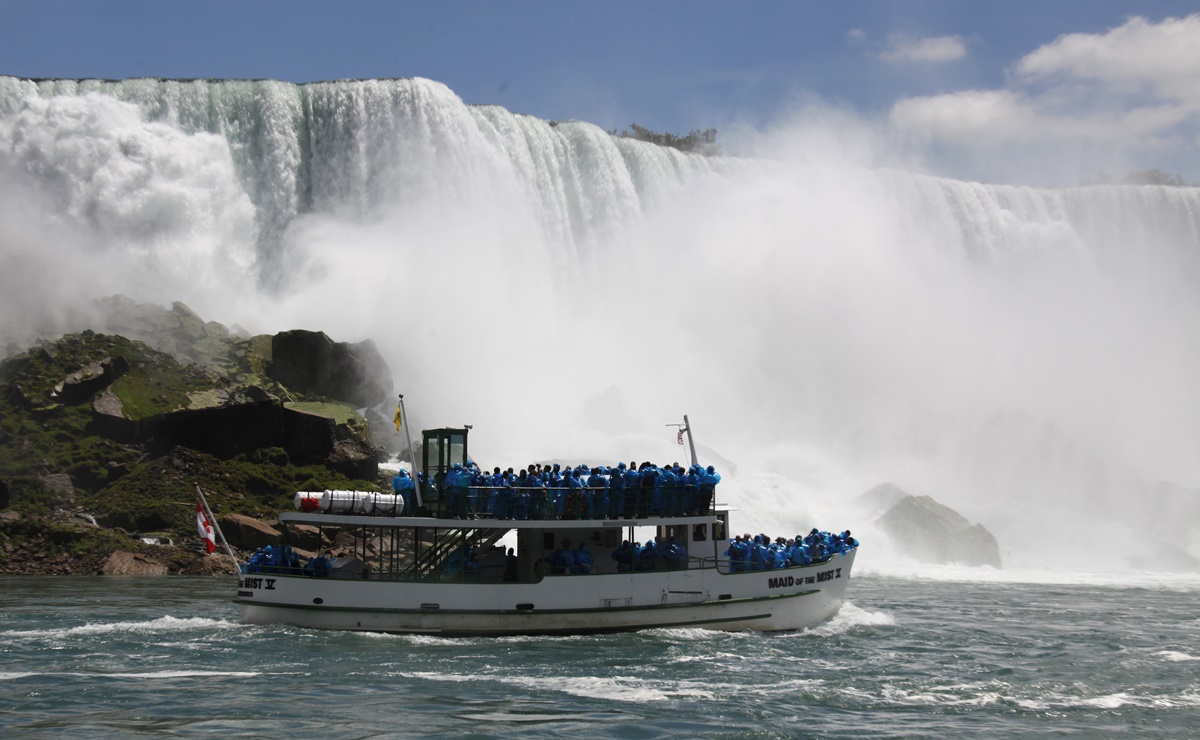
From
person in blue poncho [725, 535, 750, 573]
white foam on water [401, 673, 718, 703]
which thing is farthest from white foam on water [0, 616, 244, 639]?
person in blue poncho [725, 535, 750, 573]

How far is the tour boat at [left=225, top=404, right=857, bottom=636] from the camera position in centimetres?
2711

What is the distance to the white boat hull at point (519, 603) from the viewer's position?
2706 cm

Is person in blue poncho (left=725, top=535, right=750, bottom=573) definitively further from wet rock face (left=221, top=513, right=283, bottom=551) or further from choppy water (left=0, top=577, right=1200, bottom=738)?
wet rock face (left=221, top=513, right=283, bottom=551)

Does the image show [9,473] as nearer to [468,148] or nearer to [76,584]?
[76,584]

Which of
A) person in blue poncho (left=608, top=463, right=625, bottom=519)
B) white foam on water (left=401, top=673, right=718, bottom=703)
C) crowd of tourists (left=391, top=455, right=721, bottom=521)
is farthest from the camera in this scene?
person in blue poncho (left=608, top=463, right=625, bottom=519)

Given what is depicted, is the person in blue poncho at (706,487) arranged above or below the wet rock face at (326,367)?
below

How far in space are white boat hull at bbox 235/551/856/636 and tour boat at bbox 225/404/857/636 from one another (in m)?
0.02

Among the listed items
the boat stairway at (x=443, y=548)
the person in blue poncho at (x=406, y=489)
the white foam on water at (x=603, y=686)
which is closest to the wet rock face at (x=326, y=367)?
the boat stairway at (x=443, y=548)

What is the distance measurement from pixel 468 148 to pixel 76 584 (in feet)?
130

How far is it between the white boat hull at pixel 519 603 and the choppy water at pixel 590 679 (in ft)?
1.47

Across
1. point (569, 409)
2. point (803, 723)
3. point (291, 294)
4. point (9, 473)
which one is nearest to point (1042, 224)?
point (569, 409)

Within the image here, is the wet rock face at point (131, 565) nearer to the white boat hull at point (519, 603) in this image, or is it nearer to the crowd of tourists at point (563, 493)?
the white boat hull at point (519, 603)

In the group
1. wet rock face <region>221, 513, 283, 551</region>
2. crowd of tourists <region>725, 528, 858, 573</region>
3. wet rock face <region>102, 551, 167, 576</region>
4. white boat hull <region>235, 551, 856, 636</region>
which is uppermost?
wet rock face <region>221, 513, 283, 551</region>

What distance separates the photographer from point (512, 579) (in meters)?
28.5
